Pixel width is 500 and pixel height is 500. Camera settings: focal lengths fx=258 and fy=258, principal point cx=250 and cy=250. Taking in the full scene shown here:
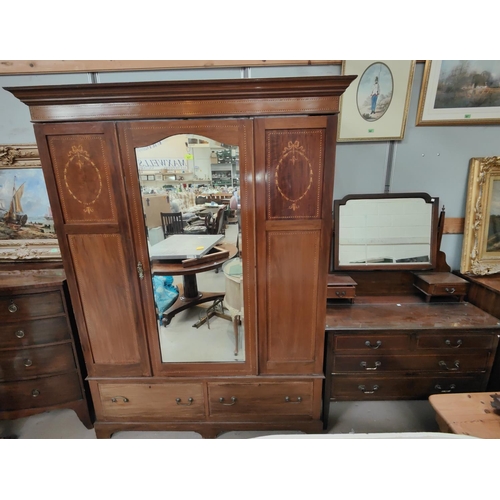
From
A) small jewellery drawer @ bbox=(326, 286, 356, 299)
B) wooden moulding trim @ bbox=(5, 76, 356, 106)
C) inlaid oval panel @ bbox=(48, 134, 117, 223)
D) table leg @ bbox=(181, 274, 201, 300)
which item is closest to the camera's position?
wooden moulding trim @ bbox=(5, 76, 356, 106)

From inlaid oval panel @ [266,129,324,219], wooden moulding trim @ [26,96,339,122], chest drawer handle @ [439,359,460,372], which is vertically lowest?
chest drawer handle @ [439,359,460,372]

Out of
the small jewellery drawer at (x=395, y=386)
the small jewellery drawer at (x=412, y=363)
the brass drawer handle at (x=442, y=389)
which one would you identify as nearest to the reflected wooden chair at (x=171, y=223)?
the small jewellery drawer at (x=412, y=363)

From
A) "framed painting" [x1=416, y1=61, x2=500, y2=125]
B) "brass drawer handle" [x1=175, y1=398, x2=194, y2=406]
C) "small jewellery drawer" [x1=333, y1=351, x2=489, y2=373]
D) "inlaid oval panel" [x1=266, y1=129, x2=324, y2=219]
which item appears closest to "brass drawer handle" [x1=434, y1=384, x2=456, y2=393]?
"small jewellery drawer" [x1=333, y1=351, x2=489, y2=373]

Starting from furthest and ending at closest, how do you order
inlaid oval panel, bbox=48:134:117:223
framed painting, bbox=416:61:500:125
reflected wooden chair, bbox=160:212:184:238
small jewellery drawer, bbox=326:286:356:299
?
small jewellery drawer, bbox=326:286:356:299, framed painting, bbox=416:61:500:125, reflected wooden chair, bbox=160:212:184:238, inlaid oval panel, bbox=48:134:117:223

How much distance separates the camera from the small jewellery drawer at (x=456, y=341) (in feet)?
5.04

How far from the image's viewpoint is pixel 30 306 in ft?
4.95

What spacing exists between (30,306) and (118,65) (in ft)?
5.17

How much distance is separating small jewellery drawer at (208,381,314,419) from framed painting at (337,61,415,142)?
1.63 m

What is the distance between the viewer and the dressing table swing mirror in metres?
1.55

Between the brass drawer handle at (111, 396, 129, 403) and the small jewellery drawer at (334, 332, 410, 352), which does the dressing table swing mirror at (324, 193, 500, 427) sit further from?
the brass drawer handle at (111, 396, 129, 403)

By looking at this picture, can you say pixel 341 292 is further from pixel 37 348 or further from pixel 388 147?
pixel 37 348

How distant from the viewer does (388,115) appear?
167 centimetres

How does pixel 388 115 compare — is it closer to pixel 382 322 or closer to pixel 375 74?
pixel 375 74

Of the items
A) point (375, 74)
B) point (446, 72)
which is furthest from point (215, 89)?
point (446, 72)
